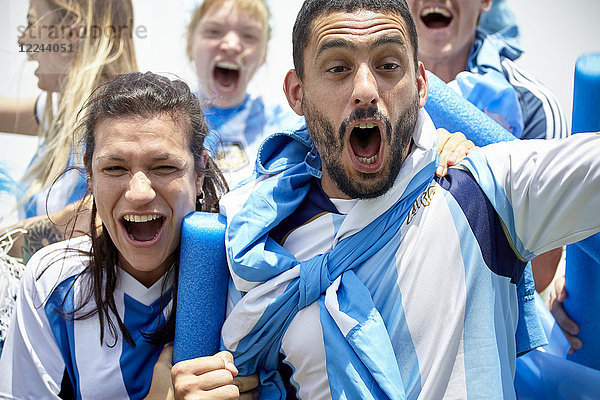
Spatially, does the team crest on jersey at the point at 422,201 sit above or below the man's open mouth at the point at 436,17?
below

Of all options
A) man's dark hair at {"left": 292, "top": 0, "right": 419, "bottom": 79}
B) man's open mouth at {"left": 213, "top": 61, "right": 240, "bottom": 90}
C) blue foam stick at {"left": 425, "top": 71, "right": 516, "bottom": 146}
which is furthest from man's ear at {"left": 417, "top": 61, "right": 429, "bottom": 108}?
man's open mouth at {"left": 213, "top": 61, "right": 240, "bottom": 90}

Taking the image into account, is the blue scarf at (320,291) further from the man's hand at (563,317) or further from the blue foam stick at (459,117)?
the man's hand at (563,317)

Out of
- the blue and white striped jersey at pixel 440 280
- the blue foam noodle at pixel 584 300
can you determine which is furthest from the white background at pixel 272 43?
the blue foam noodle at pixel 584 300

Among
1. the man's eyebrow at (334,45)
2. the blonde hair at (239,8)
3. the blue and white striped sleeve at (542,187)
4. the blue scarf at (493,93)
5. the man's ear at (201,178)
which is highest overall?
the blonde hair at (239,8)

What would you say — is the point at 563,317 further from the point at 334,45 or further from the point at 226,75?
the point at 226,75

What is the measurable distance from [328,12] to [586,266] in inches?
40.9

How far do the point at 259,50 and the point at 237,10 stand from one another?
0.24 meters

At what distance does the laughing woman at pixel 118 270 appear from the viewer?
5.19ft

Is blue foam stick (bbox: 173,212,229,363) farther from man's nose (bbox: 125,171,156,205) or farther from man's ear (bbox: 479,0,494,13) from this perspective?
man's ear (bbox: 479,0,494,13)

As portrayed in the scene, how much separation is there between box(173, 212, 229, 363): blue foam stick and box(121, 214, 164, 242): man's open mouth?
0.50 ft

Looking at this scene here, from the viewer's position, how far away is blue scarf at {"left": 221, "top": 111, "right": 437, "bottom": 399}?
1.30 metres

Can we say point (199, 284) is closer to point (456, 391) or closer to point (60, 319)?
point (60, 319)

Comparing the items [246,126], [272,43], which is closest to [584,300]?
[246,126]

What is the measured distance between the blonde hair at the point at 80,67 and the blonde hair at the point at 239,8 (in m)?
0.32
